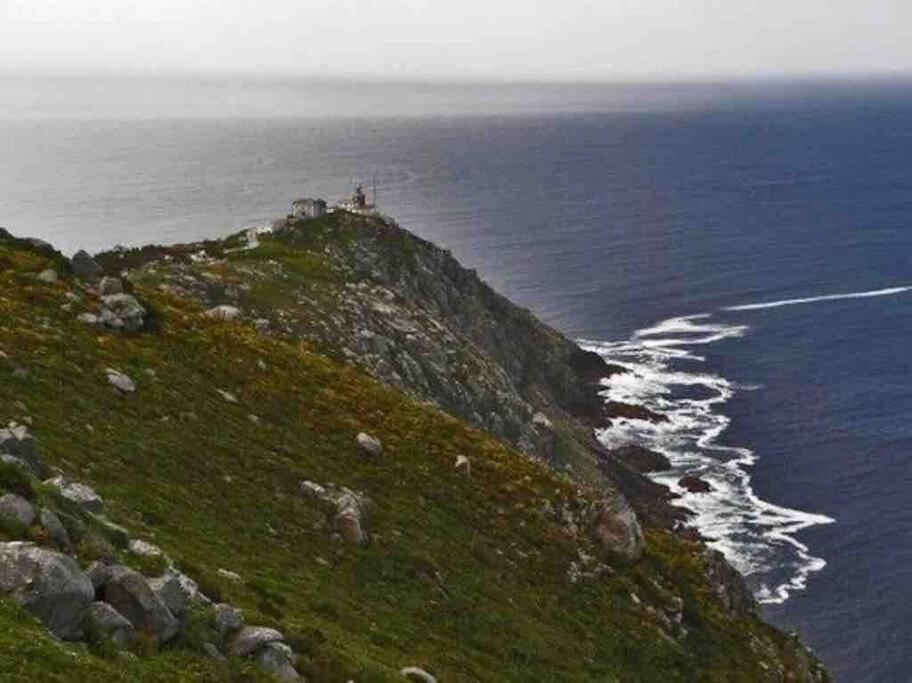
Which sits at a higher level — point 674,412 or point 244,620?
point 244,620

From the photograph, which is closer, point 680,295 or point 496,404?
point 496,404

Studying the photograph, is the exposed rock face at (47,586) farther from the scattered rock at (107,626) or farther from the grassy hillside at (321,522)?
the grassy hillside at (321,522)

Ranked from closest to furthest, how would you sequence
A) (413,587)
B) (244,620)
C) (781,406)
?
(244,620), (413,587), (781,406)

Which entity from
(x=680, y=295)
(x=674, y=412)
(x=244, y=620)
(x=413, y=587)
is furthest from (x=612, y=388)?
(x=244, y=620)

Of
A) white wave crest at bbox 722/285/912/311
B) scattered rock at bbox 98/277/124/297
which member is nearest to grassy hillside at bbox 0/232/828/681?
scattered rock at bbox 98/277/124/297

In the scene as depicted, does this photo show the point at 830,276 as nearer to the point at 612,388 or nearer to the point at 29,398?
the point at 612,388

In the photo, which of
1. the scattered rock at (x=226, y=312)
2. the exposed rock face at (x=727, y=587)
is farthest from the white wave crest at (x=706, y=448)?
the scattered rock at (x=226, y=312)
